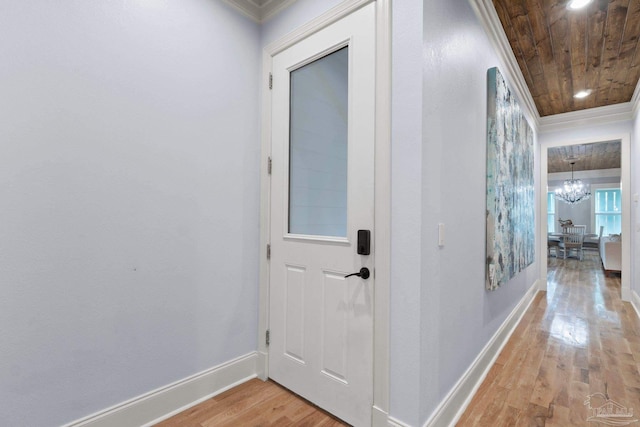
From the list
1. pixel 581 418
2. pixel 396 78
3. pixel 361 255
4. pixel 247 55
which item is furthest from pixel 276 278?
pixel 581 418

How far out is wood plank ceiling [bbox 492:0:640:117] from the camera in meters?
2.33

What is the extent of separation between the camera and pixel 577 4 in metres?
2.23

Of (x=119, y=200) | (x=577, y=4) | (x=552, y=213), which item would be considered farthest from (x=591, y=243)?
(x=119, y=200)

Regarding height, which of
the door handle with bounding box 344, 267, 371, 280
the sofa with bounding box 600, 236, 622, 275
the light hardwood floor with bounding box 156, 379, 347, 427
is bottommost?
the light hardwood floor with bounding box 156, 379, 347, 427

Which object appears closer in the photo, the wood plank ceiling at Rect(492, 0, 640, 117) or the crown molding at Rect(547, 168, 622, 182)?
the wood plank ceiling at Rect(492, 0, 640, 117)

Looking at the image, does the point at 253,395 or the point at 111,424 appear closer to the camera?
the point at 111,424

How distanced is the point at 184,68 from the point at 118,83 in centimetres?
40

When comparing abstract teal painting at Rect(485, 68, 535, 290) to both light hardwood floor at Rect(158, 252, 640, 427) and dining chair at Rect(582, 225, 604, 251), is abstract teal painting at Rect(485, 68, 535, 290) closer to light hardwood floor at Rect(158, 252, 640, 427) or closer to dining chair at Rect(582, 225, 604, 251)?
light hardwood floor at Rect(158, 252, 640, 427)

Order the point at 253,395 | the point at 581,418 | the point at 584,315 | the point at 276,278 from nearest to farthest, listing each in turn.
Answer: the point at 581,418 → the point at 253,395 → the point at 276,278 → the point at 584,315

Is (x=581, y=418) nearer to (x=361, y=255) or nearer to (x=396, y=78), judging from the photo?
(x=361, y=255)

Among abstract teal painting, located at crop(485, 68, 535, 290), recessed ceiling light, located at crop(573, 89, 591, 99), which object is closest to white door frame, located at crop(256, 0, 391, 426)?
abstract teal painting, located at crop(485, 68, 535, 290)

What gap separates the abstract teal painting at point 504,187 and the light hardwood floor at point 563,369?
668mm

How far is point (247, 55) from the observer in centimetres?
218

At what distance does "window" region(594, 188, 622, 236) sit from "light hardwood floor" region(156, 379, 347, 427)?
1319 centimetres
